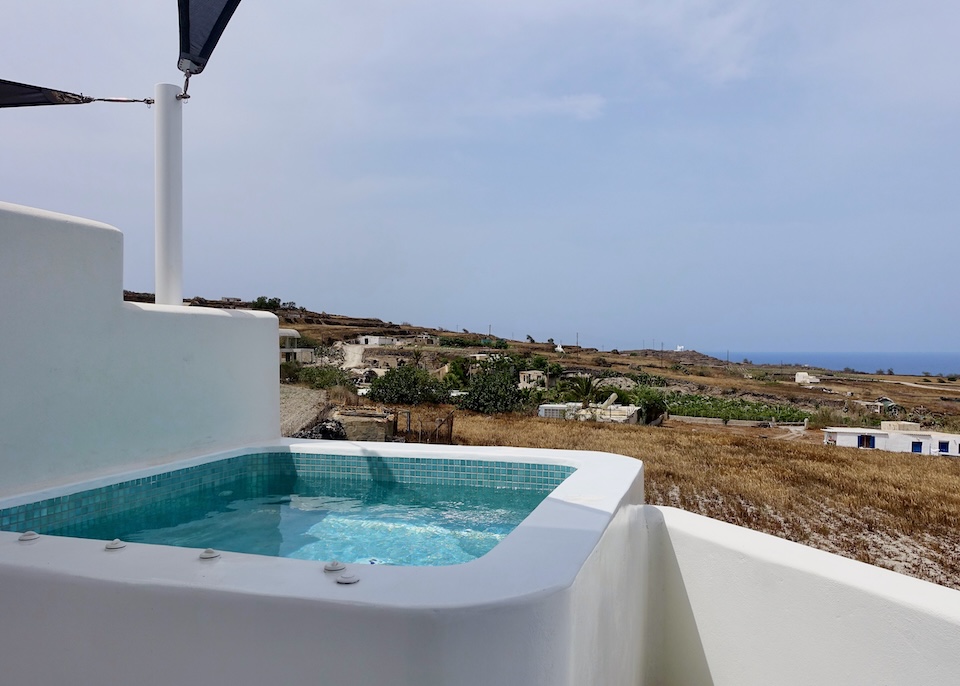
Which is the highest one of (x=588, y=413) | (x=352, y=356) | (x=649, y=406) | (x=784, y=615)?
(x=352, y=356)

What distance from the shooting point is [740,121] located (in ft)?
46.9

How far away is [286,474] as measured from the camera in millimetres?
4691

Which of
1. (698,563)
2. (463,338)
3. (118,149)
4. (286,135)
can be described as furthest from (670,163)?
(463,338)

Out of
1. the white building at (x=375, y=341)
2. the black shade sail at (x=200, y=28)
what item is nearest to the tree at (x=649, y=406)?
the white building at (x=375, y=341)

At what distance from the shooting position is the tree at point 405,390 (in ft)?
54.6

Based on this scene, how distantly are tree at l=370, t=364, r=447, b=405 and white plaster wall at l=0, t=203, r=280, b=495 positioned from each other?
38.6ft

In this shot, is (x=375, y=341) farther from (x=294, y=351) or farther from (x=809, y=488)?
(x=809, y=488)

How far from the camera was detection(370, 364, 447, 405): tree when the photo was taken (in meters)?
16.7

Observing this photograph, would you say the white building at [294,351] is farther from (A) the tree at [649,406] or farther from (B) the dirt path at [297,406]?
(A) the tree at [649,406]

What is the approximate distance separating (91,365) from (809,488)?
7.87 m

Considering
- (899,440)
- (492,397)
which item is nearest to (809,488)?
(899,440)

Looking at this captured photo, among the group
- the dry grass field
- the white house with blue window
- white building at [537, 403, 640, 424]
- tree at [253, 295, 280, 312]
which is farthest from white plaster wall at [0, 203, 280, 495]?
tree at [253, 295, 280, 312]

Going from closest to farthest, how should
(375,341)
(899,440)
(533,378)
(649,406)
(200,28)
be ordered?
(200,28), (899,440), (649,406), (533,378), (375,341)

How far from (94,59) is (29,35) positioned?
0.60 metres
